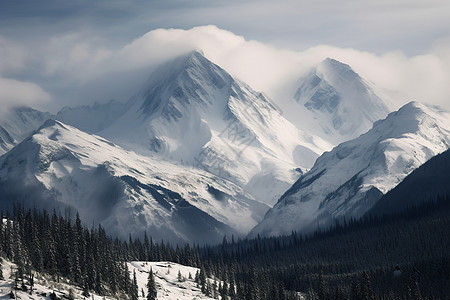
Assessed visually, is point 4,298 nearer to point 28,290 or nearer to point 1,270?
point 28,290

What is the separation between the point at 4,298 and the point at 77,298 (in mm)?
24261

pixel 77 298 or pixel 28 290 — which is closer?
pixel 28 290

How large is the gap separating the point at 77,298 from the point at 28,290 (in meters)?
16.1

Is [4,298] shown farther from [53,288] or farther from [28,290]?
[53,288]

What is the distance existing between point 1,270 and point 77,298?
1928 centimetres

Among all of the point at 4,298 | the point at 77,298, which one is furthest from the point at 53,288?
the point at 4,298

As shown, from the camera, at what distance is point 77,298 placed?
655 feet

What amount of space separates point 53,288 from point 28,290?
13201mm

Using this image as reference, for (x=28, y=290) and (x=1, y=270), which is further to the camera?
(x=1, y=270)

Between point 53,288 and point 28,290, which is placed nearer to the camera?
point 28,290

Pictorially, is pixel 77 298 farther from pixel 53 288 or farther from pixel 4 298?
pixel 4 298

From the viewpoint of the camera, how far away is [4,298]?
178750mm

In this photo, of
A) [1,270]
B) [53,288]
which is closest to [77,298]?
[53,288]

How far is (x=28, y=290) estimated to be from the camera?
186625 mm
